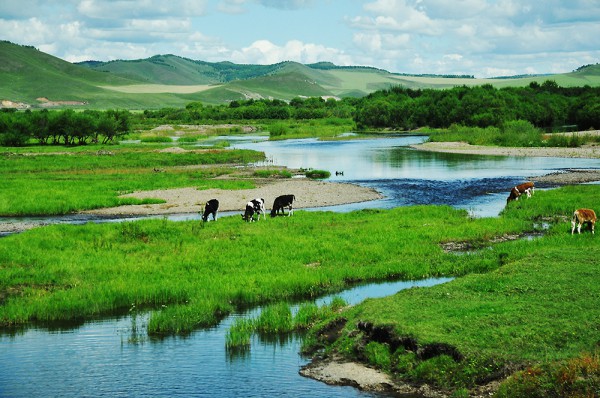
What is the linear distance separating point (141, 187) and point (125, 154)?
33.3m

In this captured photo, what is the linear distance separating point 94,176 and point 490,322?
5360 centimetres

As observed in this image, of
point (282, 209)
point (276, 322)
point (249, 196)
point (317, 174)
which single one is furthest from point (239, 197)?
point (276, 322)

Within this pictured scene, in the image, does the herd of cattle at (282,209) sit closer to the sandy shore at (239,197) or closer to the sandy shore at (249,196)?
the sandy shore at (239,197)

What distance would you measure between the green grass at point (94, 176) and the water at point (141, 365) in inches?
1090

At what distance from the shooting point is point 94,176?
65125mm

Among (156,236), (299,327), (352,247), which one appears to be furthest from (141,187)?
(299,327)

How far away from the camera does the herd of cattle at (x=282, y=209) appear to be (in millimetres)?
30016

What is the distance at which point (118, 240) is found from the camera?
30953mm

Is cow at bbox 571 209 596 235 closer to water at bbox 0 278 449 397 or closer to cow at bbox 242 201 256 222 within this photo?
cow at bbox 242 201 256 222

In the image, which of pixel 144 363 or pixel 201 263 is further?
pixel 201 263

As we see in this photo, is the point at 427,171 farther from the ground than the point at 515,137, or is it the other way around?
the point at 515,137

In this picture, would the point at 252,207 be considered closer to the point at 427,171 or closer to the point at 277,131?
the point at 427,171

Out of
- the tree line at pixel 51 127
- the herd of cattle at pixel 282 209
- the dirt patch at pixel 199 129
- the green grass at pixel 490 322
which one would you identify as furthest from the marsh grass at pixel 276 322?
the dirt patch at pixel 199 129

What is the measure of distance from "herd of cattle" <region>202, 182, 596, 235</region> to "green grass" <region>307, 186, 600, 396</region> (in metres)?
6.04
